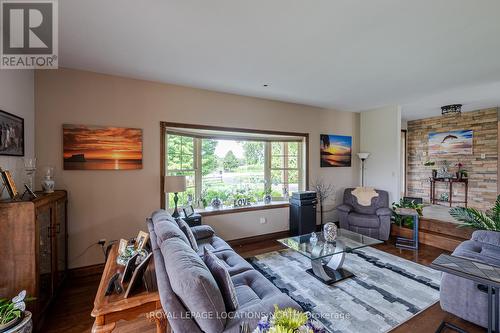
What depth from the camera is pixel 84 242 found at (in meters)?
2.87

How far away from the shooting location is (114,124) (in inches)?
119

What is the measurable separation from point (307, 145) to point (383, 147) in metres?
1.80

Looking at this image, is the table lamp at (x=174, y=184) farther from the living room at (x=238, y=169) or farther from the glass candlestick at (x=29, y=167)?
the glass candlestick at (x=29, y=167)

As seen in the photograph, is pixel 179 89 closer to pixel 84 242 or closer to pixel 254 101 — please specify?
pixel 254 101

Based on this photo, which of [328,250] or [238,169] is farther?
[238,169]

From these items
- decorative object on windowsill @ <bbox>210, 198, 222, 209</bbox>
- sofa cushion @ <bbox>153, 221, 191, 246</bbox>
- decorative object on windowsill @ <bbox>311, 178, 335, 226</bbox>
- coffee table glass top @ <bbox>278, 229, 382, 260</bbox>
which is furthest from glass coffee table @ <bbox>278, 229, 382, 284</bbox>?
decorative object on windowsill @ <bbox>311, 178, 335, 226</bbox>

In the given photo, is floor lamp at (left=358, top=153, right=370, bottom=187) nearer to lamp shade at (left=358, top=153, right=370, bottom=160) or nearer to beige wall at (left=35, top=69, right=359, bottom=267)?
lamp shade at (left=358, top=153, right=370, bottom=160)

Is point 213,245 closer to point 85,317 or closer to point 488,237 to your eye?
point 85,317

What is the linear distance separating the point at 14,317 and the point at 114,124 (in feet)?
7.41

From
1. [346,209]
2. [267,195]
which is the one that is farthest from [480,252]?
[267,195]

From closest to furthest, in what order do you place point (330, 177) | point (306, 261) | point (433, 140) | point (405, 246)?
1. point (306, 261)
2. point (405, 246)
3. point (330, 177)
4. point (433, 140)

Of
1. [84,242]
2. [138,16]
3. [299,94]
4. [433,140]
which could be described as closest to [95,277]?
[84,242]

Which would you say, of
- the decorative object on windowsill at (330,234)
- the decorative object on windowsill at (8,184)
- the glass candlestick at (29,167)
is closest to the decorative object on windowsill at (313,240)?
the decorative object on windowsill at (330,234)

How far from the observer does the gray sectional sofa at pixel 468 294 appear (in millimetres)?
1980
